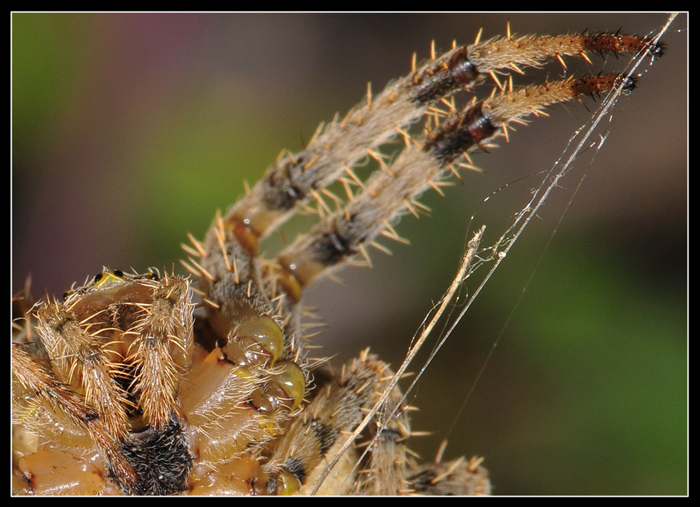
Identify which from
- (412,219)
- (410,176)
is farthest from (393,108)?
(412,219)

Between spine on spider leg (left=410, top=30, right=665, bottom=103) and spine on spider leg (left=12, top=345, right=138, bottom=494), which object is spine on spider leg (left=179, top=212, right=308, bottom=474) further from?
spine on spider leg (left=410, top=30, right=665, bottom=103)

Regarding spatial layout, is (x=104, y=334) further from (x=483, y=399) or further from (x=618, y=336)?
(x=618, y=336)

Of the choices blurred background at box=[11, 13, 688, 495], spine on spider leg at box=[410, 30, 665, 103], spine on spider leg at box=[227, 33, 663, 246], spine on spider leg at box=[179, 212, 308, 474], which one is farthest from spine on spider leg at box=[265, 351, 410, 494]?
spine on spider leg at box=[410, 30, 665, 103]

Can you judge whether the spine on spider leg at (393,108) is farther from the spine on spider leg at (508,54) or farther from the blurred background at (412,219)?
the blurred background at (412,219)

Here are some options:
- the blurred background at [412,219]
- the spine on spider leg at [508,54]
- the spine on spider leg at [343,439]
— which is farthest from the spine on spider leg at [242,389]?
the spine on spider leg at [508,54]

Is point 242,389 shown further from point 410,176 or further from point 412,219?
point 412,219
